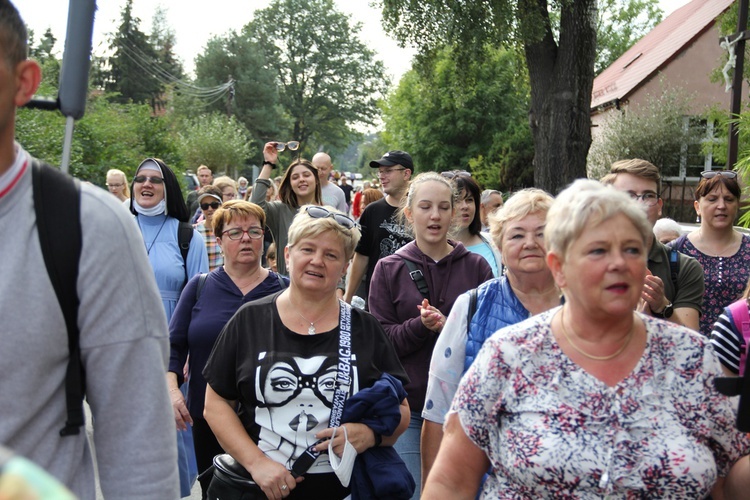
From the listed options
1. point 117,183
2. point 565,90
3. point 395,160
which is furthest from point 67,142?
point 565,90

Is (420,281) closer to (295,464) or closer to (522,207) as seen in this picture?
(522,207)

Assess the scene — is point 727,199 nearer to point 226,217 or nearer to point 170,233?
point 226,217

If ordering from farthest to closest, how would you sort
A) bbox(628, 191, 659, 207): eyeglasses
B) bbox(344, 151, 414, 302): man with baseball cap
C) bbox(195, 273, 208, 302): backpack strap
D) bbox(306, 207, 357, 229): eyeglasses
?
bbox(344, 151, 414, 302): man with baseball cap → bbox(195, 273, 208, 302): backpack strap → bbox(628, 191, 659, 207): eyeglasses → bbox(306, 207, 357, 229): eyeglasses

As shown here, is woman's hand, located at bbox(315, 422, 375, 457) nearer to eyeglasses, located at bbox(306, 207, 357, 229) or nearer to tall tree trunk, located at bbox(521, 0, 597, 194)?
eyeglasses, located at bbox(306, 207, 357, 229)

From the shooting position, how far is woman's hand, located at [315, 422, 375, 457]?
3.56 metres

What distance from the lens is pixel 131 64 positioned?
60031 mm

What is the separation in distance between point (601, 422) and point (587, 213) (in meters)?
0.64

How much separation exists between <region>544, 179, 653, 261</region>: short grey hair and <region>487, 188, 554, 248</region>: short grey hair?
1.12m

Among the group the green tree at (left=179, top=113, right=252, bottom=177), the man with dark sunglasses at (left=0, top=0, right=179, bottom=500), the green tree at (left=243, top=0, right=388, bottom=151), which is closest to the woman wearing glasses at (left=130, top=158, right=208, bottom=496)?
the man with dark sunglasses at (left=0, top=0, right=179, bottom=500)

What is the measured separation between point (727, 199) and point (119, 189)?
7909mm

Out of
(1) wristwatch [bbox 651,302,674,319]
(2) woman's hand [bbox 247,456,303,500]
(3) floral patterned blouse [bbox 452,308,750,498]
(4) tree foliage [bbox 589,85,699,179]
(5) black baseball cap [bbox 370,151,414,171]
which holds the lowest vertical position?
(2) woman's hand [bbox 247,456,303,500]

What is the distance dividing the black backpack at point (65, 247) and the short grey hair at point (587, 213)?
149 cm

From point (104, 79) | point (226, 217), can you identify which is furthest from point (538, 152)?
point (104, 79)

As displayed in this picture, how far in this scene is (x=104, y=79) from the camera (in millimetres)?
60562
